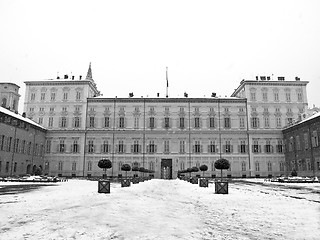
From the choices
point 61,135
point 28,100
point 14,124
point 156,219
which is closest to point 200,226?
point 156,219

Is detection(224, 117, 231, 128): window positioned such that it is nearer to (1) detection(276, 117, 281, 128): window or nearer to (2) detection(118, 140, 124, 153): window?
(1) detection(276, 117, 281, 128): window

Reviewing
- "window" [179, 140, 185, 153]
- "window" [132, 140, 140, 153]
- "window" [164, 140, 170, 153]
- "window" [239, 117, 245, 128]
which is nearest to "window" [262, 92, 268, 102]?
"window" [239, 117, 245, 128]

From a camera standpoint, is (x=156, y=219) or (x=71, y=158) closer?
(x=156, y=219)

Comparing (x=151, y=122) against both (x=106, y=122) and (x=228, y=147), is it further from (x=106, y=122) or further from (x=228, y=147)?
(x=228, y=147)

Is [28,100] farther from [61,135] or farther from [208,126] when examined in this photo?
[208,126]

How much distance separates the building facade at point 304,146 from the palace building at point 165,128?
7.45 ft

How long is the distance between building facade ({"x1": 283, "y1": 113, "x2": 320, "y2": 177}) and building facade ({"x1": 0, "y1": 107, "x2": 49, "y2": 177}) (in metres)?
35.9

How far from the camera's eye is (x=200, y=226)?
21.6 feet

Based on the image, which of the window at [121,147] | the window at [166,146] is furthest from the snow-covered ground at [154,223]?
the window at [121,147]

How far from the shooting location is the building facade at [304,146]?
121 ft

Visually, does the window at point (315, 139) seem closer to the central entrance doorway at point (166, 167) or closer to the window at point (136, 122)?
the central entrance doorway at point (166, 167)

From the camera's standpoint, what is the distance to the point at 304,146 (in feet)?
132

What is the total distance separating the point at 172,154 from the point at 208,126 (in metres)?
8.00

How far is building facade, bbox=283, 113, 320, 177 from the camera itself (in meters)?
37.0
